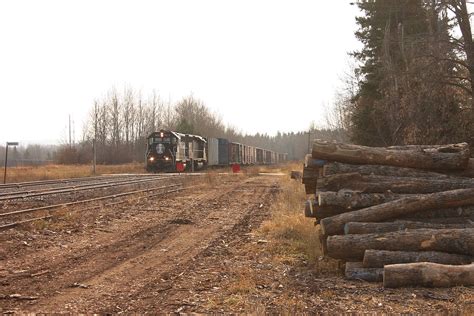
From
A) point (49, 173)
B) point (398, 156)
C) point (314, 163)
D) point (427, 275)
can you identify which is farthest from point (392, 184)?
point (49, 173)

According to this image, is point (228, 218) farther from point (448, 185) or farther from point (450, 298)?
point (450, 298)

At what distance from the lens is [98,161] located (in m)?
74.8

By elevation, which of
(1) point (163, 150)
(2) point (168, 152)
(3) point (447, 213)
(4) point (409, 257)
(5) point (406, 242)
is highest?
(1) point (163, 150)

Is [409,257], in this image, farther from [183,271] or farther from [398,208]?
[183,271]

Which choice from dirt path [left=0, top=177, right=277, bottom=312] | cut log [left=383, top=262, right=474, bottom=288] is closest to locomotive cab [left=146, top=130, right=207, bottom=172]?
dirt path [left=0, top=177, right=277, bottom=312]

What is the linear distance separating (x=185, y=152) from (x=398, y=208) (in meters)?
34.2

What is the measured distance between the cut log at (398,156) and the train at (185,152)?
2856 cm

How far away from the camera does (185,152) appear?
40.3 metres

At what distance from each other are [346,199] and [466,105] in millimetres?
13195

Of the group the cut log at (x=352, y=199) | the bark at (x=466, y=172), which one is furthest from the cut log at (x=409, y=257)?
the bark at (x=466, y=172)

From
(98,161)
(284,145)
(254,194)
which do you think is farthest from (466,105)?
(284,145)

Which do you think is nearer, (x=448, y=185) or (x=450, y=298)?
(x=450, y=298)

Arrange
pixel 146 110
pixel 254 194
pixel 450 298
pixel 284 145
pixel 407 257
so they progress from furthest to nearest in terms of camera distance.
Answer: pixel 284 145 < pixel 146 110 < pixel 254 194 < pixel 407 257 < pixel 450 298

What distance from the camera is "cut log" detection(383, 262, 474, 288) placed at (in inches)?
225
